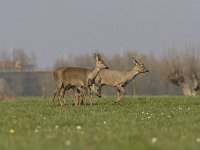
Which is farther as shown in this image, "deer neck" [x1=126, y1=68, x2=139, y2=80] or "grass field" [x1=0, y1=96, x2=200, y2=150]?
"deer neck" [x1=126, y1=68, x2=139, y2=80]

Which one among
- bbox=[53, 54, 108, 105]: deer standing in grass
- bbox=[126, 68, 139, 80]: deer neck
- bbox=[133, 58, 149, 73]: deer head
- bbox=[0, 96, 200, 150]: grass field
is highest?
bbox=[133, 58, 149, 73]: deer head

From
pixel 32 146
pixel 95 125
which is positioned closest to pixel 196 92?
pixel 95 125

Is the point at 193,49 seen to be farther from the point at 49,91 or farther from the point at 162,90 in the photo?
the point at 49,91

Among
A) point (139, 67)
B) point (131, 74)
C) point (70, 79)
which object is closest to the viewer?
point (70, 79)

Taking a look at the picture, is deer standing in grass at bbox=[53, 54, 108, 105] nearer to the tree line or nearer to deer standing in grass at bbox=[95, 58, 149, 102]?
deer standing in grass at bbox=[95, 58, 149, 102]

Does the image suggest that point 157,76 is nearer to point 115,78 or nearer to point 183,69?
point 183,69

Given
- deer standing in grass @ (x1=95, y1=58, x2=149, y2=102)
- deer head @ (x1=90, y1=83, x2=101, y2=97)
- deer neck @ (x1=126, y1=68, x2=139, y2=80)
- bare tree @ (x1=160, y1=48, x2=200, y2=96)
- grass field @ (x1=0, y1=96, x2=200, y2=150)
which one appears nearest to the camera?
grass field @ (x1=0, y1=96, x2=200, y2=150)

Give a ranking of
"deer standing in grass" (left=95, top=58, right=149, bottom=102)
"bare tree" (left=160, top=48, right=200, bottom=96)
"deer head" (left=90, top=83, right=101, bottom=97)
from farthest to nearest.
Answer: "bare tree" (left=160, top=48, right=200, bottom=96) → "deer standing in grass" (left=95, top=58, right=149, bottom=102) → "deer head" (left=90, top=83, right=101, bottom=97)

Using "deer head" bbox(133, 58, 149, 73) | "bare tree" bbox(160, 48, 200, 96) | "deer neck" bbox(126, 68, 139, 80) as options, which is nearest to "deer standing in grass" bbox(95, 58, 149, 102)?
"deer neck" bbox(126, 68, 139, 80)

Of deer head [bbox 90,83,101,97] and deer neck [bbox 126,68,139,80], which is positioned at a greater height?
deer neck [bbox 126,68,139,80]

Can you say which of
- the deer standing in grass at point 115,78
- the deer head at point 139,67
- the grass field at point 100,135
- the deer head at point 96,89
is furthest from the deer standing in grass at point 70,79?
the grass field at point 100,135

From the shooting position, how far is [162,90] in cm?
7406

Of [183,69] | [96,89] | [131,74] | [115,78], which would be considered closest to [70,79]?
[96,89]

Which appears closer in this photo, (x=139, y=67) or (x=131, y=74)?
(x=131, y=74)
